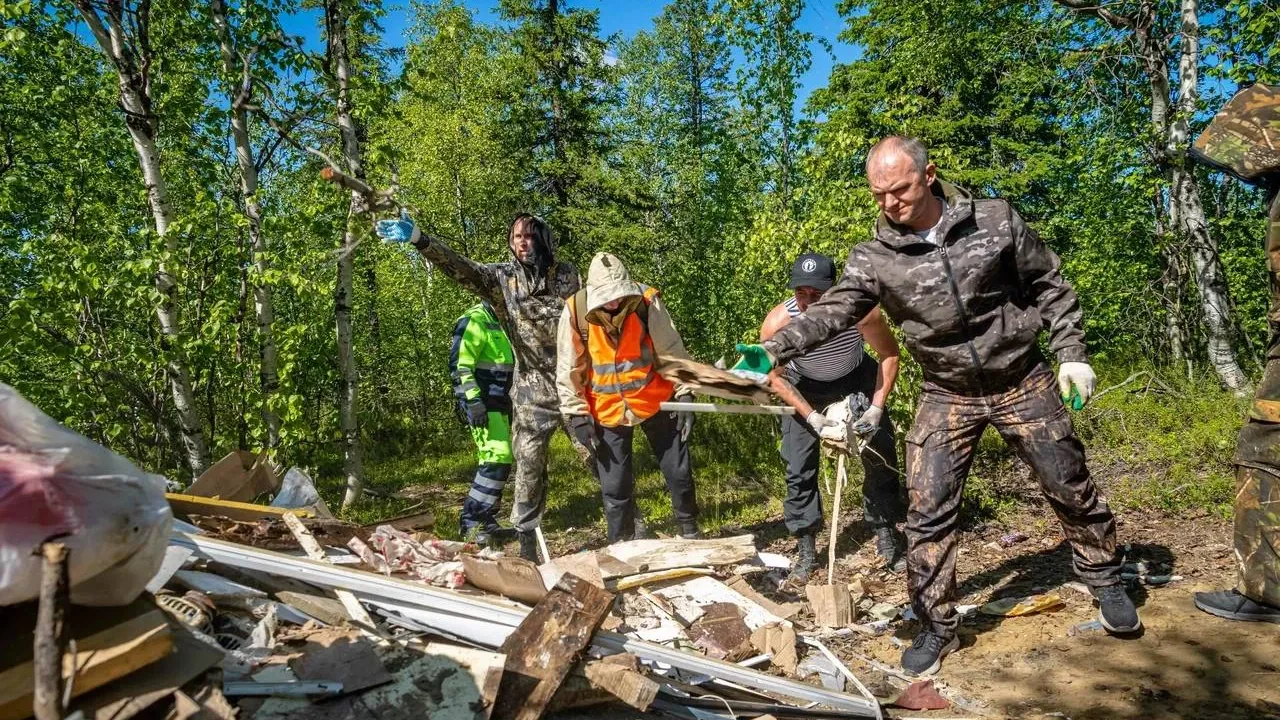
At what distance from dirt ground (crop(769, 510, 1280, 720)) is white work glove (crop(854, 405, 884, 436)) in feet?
3.23

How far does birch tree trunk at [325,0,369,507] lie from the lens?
711 centimetres

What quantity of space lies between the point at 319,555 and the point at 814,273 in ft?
10.2

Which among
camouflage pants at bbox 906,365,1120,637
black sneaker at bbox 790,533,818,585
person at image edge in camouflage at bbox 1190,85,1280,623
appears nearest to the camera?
person at image edge in camouflage at bbox 1190,85,1280,623

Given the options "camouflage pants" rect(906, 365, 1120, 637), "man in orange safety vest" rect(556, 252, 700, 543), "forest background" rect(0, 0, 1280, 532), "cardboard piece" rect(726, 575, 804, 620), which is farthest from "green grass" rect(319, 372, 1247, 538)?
"camouflage pants" rect(906, 365, 1120, 637)

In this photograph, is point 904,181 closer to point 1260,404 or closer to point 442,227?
point 1260,404

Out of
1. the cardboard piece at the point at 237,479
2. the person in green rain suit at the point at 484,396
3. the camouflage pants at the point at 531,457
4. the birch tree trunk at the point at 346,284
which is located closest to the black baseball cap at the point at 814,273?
the camouflage pants at the point at 531,457

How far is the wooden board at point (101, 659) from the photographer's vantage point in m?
1.68

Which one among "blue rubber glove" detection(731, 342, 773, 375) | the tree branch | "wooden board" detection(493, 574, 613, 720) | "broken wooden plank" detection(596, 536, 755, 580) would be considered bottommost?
"broken wooden plank" detection(596, 536, 755, 580)

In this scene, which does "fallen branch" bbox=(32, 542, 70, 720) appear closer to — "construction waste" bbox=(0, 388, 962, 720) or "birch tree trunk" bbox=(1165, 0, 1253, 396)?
"construction waste" bbox=(0, 388, 962, 720)

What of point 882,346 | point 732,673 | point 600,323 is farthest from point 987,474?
point 732,673

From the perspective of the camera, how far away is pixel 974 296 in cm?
328

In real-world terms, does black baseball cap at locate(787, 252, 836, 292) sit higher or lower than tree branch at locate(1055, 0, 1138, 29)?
lower

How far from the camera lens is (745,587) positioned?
417 cm

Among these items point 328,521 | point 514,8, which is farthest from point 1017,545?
point 514,8
